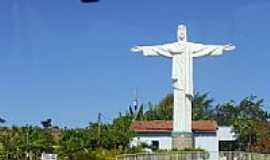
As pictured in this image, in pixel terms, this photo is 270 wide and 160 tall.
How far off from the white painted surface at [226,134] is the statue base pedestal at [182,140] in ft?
38.7

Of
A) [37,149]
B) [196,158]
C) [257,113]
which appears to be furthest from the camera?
[257,113]

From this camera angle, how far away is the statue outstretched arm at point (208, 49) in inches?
1896

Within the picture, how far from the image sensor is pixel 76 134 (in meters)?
45.5

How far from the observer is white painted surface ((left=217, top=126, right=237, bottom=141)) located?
2390 inches

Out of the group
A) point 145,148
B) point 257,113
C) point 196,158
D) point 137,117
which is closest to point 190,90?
point 145,148

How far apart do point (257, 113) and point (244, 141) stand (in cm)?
2031

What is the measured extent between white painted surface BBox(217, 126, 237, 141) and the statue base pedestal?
11793 millimetres

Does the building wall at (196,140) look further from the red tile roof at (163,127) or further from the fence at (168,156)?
the fence at (168,156)

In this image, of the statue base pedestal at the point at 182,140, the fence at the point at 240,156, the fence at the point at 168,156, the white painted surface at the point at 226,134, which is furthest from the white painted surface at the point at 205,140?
the fence at the point at 168,156

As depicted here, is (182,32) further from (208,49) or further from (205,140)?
(205,140)

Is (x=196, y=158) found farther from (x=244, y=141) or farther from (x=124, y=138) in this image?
(x=244, y=141)

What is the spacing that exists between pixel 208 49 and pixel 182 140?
23.9 feet

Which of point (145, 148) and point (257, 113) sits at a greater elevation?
point (257, 113)

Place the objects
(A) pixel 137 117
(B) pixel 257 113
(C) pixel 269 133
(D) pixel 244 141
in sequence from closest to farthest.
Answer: (C) pixel 269 133 → (D) pixel 244 141 → (A) pixel 137 117 → (B) pixel 257 113
